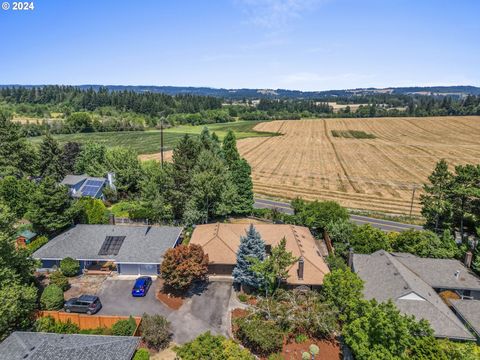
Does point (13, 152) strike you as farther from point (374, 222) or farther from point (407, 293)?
point (407, 293)

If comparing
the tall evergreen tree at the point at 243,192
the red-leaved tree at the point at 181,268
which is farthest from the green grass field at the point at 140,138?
the red-leaved tree at the point at 181,268

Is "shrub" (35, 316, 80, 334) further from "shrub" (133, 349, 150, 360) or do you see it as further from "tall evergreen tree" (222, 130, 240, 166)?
"tall evergreen tree" (222, 130, 240, 166)

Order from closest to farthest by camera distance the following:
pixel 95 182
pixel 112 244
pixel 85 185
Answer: pixel 112 244
pixel 85 185
pixel 95 182

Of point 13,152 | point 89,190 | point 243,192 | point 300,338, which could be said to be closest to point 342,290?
point 300,338

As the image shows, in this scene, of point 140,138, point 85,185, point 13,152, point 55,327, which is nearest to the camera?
point 55,327

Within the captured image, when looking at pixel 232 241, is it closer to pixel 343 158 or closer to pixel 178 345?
pixel 178 345

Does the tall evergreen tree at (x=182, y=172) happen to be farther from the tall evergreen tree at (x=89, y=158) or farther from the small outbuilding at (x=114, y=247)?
the tall evergreen tree at (x=89, y=158)

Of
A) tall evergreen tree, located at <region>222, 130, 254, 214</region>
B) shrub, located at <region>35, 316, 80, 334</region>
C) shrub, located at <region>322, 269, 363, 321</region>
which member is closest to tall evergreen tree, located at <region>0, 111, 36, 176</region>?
tall evergreen tree, located at <region>222, 130, 254, 214</region>
